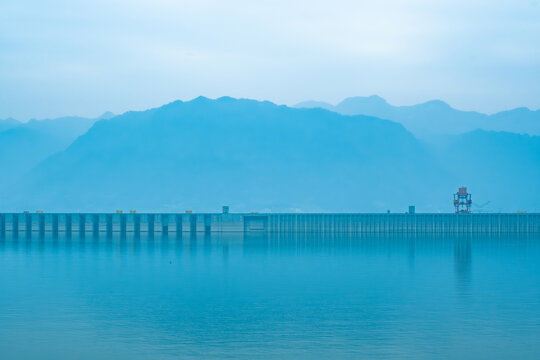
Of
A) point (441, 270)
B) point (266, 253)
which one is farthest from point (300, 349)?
point (266, 253)

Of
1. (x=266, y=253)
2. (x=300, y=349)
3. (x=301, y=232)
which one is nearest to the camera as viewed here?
(x=300, y=349)

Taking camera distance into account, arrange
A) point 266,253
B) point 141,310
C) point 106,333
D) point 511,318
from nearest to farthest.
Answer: point 106,333 < point 511,318 < point 141,310 < point 266,253

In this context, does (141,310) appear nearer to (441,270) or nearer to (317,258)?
(441,270)

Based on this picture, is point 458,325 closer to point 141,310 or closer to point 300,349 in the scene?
point 300,349

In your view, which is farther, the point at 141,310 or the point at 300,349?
the point at 141,310

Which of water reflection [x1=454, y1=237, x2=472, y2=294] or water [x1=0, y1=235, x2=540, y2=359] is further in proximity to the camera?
water reflection [x1=454, y1=237, x2=472, y2=294]

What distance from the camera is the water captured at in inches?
1152

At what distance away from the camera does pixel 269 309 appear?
127 feet

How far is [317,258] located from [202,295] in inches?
1196

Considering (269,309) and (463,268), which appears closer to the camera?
(269,309)

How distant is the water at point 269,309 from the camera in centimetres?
2927

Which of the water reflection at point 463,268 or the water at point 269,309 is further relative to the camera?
the water reflection at point 463,268

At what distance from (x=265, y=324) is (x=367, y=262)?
3623cm

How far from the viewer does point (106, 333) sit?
3222cm
